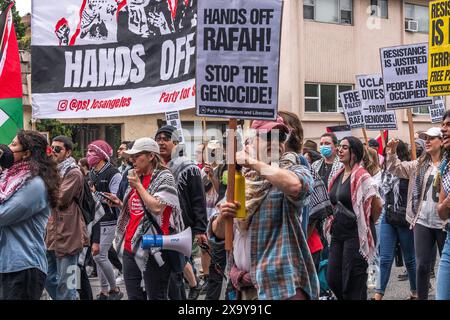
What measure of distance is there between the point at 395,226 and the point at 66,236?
3.91 metres

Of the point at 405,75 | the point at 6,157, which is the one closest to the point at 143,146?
the point at 6,157

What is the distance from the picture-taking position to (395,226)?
30.7 ft

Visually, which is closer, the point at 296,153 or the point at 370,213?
the point at 296,153

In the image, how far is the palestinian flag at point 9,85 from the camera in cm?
797

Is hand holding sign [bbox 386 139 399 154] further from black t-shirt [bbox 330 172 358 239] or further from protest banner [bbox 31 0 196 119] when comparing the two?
protest banner [bbox 31 0 196 119]

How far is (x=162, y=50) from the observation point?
9375mm

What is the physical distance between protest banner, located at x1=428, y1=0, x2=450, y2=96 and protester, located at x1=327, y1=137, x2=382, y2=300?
1207 millimetres

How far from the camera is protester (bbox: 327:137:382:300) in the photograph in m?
7.32

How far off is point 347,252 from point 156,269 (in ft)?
6.36

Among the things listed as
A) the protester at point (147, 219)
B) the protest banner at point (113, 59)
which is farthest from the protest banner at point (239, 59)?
the protest banner at point (113, 59)

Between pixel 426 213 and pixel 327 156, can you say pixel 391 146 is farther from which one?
pixel 426 213
